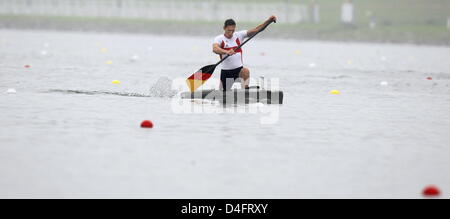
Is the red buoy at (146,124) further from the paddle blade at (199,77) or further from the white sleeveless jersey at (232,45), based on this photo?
the paddle blade at (199,77)

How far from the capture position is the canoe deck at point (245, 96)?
672 inches

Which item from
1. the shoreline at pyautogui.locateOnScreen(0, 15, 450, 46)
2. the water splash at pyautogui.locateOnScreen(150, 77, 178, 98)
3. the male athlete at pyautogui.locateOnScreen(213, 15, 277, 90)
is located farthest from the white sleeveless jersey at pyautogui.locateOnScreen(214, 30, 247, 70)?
the shoreline at pyautogui.locateOnScreen(0, 15, 450, 46)

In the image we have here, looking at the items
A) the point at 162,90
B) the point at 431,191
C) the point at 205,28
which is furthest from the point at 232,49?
the point at 205,28

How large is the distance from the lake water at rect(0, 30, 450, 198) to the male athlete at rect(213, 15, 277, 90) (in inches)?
38.8

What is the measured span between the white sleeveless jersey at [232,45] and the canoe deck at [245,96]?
0.69 metres

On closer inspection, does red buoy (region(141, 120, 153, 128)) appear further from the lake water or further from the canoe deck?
the canoe deck

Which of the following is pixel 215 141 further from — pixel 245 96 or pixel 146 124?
pixel 245 96

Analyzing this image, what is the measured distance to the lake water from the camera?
9727mm

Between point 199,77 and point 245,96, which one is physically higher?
point 199,77

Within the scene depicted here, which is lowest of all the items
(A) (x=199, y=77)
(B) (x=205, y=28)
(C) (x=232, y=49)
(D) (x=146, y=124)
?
(B) (x=205, y=28)

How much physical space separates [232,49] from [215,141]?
5.07m

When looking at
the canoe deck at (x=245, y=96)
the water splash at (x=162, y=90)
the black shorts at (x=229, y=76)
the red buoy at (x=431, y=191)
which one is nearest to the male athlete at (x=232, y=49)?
the black shorts at (x=229, y=76)

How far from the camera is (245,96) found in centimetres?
1708

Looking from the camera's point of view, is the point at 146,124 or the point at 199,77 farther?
the point at 199,77
